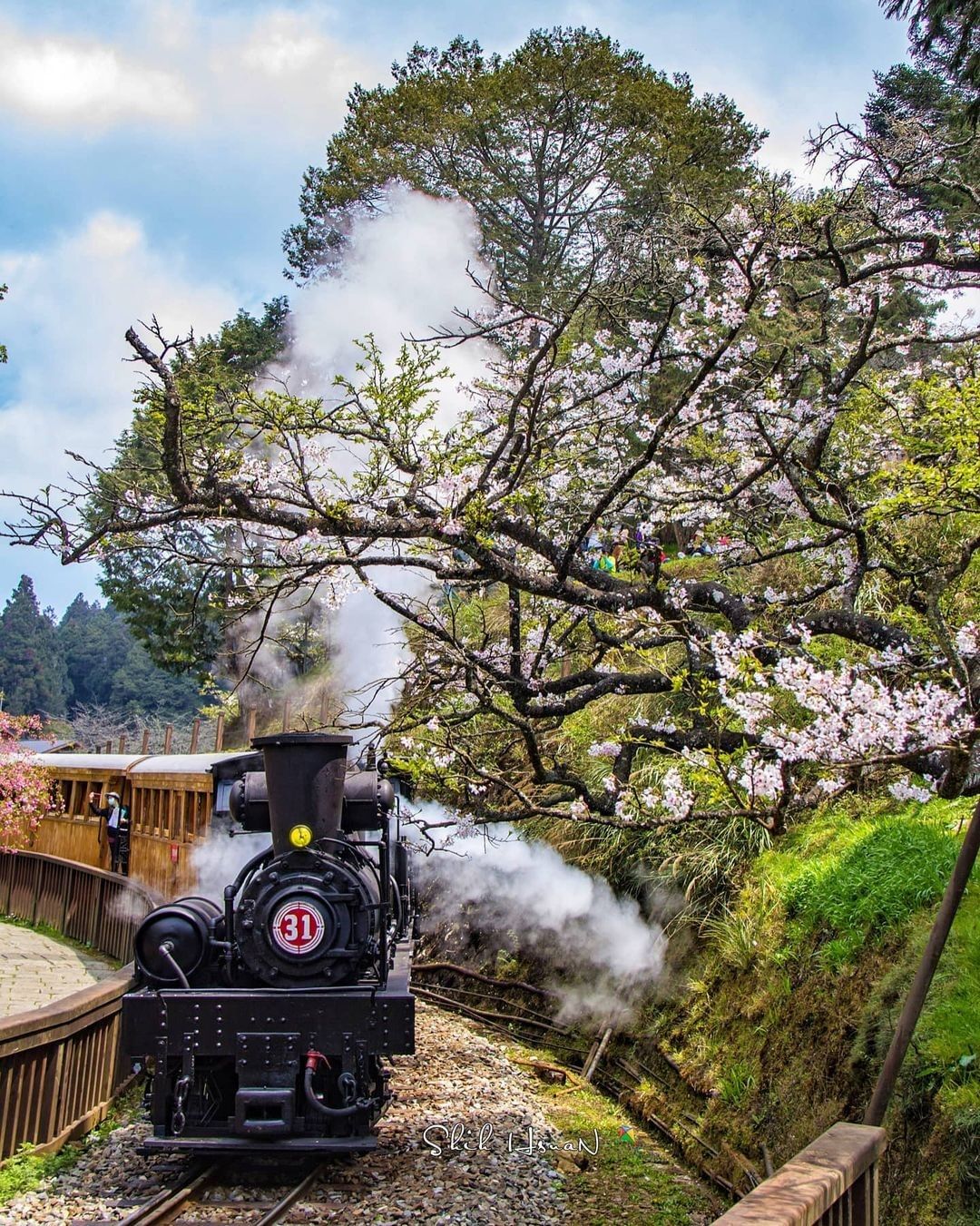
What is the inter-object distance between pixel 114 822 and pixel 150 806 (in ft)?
6.00

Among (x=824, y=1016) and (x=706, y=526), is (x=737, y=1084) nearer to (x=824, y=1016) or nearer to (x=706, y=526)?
(x=824, y=1016)

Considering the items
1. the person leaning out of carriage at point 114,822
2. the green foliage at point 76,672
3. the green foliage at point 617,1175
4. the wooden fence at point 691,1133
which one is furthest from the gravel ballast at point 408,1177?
the green foliage at point 76,672

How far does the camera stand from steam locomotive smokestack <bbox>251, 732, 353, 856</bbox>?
23.5 ft

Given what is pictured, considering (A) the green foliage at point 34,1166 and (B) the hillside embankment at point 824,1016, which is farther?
(A) the green foliage at point 34,1166

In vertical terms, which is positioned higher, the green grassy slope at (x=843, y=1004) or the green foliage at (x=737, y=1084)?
the green grassy slope at (x=843, y=1004)

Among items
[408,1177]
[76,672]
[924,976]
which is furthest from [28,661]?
[924,976]

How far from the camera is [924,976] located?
15.1 ft

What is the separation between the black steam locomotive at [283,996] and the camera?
6.89m

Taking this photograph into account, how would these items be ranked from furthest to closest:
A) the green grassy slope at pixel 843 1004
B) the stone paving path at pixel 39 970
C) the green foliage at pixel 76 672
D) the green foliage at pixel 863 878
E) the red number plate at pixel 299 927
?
the green foliage at pixel 76 672
the stone paving path at pixel 39 970
the green foliage at pixel 863 878
the red number plate at pixel 299 927
the green grassy slope at pixel 843 1004

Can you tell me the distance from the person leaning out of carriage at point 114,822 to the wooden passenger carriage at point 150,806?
0.45 ft

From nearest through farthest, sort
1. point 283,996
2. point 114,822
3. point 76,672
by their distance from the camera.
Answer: point 283,996 → point 114,822 → point 76,672

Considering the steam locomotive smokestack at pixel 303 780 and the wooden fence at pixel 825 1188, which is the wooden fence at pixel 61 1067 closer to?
the steam locomotive smokestack at pixel 303 780

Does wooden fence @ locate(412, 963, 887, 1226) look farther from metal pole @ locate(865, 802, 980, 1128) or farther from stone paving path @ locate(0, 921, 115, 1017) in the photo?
stone paving path @ locate(0, 921, 115, 1017)

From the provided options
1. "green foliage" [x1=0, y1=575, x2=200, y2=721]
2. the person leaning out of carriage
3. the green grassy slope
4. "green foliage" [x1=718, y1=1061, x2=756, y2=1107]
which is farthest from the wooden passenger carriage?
"green foliage" [x1=0, y1=575, x2=200, y2=721]
